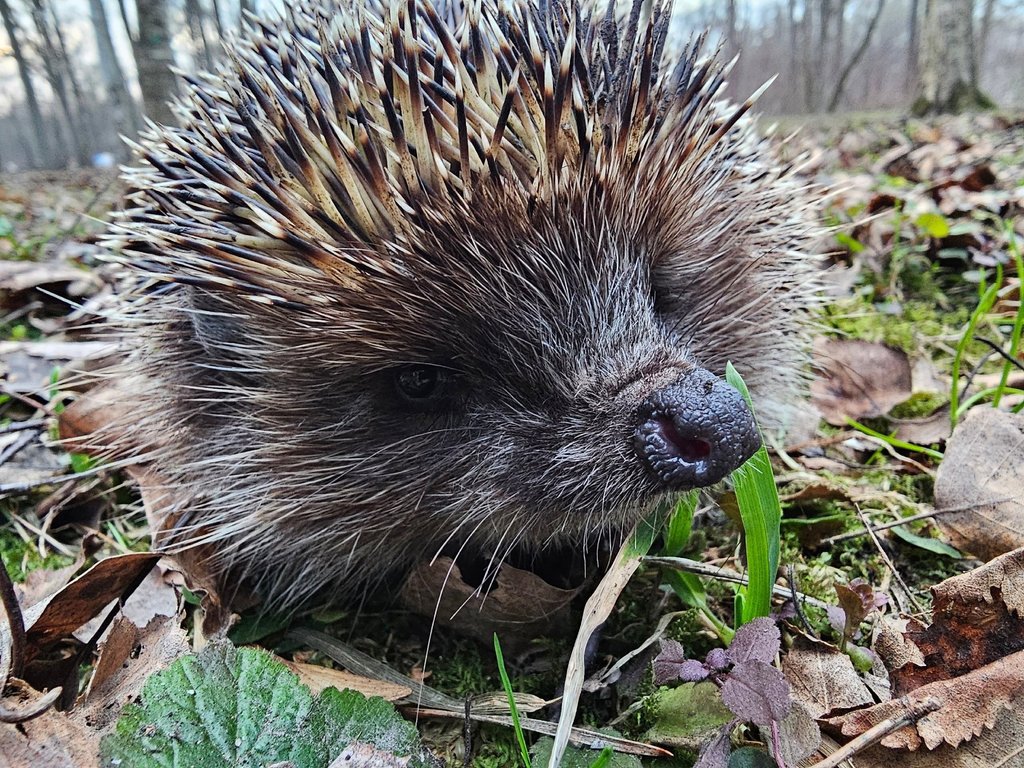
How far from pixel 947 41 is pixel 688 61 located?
1168 centimetres

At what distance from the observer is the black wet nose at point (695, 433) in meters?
1.56

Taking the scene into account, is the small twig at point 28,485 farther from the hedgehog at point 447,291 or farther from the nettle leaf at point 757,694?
the nettle leaf at point 757,694

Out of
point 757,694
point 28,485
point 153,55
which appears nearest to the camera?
point 757,694

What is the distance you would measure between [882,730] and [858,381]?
5.84 feet

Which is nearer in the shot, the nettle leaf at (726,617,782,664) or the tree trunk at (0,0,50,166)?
the nettle leaf at (726,617,782,664)

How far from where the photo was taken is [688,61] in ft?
7.38

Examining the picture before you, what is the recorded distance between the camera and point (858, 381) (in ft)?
9.56

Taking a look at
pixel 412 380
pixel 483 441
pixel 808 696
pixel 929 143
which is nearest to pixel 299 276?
pixel 412 380

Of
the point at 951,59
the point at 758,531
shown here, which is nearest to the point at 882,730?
the point at 758,531

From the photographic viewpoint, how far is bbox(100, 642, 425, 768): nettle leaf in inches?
54.2

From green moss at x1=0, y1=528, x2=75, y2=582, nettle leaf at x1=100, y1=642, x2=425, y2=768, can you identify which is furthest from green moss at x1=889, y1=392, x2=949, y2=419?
green moss at x1=0, y1=528, x2=75, y2=582

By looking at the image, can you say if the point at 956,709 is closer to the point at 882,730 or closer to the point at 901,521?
A: the point at 882,730

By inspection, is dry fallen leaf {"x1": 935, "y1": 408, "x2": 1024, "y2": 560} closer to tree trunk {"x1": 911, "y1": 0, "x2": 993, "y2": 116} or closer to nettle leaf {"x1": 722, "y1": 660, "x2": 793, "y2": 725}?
nettle leaf {"x1": 722, "y1": 660, "x2": 793, "y2": 725}

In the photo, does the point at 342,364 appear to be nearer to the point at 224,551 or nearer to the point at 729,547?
the point at 224,551
